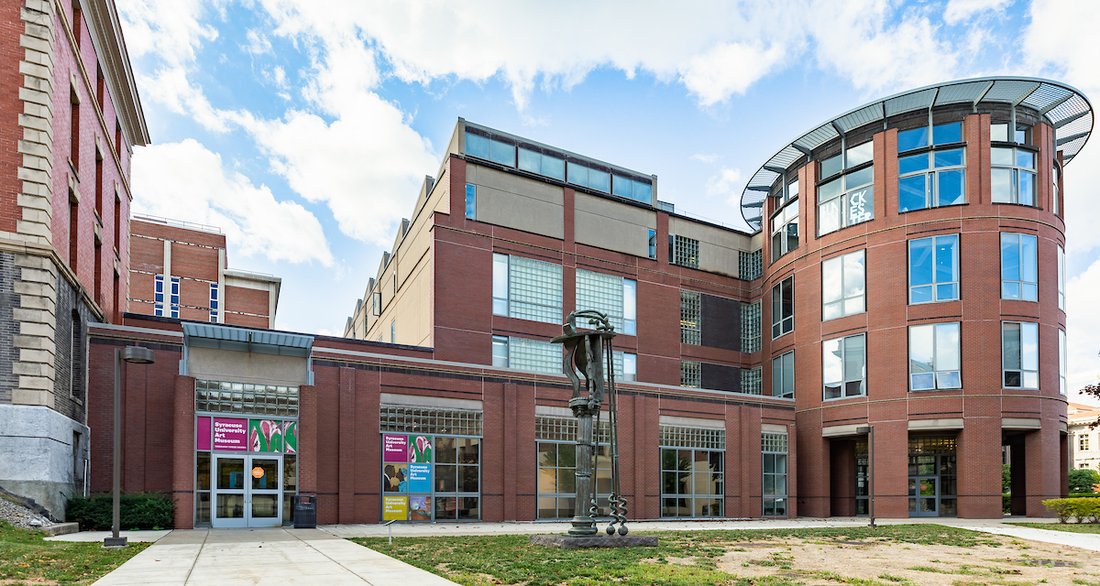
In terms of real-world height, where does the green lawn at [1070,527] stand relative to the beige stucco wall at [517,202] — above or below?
below

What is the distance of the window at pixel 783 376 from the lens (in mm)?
44375

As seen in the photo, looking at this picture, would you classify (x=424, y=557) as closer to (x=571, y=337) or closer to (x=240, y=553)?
(x=240, y=553)

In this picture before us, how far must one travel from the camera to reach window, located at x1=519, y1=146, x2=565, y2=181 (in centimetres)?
4256

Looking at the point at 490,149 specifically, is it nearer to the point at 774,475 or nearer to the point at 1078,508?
the point at 774,475

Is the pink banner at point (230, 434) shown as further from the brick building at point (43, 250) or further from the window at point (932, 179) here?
the window at point (932, 179)

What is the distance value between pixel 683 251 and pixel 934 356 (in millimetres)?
14237

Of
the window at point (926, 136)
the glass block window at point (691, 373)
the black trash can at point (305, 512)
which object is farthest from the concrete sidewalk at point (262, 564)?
the window at point (926, 136)

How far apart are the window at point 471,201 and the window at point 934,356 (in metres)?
20.9

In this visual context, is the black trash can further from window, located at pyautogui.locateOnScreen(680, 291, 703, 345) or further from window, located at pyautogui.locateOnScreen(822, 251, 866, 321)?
window, located at pyautogui.locateOnScreen(822, 251, 866, 321)

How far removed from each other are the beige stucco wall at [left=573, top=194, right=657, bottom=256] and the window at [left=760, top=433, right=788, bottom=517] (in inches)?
458

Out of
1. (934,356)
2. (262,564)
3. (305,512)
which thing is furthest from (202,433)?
(934,356)

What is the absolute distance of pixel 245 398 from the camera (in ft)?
89.5

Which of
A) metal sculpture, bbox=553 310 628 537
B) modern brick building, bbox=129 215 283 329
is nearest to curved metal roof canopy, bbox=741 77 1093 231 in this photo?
metal sculpture, bbox=553 310 628 537

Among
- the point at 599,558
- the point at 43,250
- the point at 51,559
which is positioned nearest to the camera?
the point at 51,559
